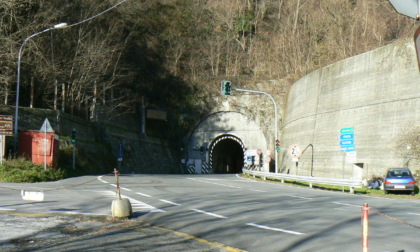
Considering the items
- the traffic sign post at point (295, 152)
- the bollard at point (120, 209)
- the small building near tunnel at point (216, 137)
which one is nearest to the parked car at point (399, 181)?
the traffic sign post at point (295, 152)

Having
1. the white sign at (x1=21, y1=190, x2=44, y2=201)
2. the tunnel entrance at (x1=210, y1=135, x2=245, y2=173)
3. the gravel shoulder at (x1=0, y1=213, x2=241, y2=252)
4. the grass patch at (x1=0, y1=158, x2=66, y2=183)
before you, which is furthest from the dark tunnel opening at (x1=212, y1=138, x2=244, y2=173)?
the gravel shoulder at (x1=0, y1=213, x2=241, y2=252)

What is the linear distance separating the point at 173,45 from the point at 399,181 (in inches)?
1601

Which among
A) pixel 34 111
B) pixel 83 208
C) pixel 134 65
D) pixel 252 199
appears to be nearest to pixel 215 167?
pixel 134 65

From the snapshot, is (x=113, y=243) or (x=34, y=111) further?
(x=34, y=111)

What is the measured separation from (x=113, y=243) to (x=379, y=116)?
25531 mm

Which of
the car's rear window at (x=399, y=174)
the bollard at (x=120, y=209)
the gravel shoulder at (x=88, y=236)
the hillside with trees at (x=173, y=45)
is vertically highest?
the hillside with trees at (x=173, y=45)

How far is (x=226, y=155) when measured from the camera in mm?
63812

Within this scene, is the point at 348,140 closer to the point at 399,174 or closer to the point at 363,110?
the point at 399,174

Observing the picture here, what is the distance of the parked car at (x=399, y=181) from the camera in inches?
973

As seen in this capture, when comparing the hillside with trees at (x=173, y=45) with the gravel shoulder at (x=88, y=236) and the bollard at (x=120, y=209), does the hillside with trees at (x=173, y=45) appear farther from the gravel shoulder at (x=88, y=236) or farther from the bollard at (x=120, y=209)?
the gravel shoulder at (x=88, y=236)

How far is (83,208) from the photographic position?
14734 millimetres

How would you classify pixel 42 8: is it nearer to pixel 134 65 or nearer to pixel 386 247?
pixel 134 65

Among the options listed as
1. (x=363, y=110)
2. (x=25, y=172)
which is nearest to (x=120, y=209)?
(x=25, y=172)

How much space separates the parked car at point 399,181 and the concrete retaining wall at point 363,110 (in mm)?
3014
